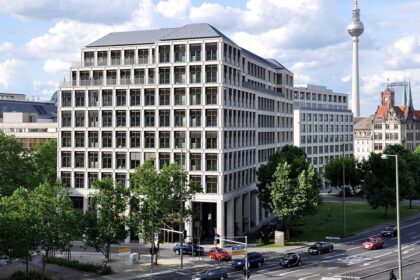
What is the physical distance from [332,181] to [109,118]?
70.0 metres

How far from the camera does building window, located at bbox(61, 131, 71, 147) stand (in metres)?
93.7

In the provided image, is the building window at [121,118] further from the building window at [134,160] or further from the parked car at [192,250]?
the parked car at [192,250]

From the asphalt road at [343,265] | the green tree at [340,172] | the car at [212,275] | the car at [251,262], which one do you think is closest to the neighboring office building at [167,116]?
the car at [251,262]

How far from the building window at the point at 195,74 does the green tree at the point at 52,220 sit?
109 feet

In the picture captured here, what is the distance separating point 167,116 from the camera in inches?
3433

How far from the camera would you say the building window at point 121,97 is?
89.9 metres

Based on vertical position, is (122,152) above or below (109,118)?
below

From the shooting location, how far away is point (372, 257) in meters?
69.5

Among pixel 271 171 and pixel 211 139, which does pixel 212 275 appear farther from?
pixel 211 139

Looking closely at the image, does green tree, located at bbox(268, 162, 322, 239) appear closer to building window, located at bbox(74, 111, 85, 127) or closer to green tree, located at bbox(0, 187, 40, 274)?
building window, located at bbox(74, 111, 85, 127)

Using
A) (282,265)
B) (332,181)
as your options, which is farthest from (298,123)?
(282,265)

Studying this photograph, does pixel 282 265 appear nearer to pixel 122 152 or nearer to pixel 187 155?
pixel 187 155

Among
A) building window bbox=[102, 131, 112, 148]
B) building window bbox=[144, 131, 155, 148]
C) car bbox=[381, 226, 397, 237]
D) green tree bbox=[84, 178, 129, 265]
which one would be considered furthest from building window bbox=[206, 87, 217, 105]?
car bbox=[381, 226, 397, 237]

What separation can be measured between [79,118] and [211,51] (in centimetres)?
2704
